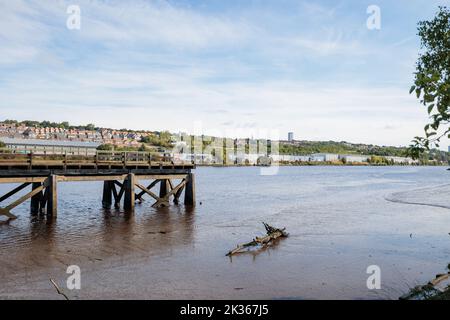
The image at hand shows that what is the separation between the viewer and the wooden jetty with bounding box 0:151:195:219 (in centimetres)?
2275

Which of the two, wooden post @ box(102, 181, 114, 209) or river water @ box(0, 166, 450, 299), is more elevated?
wooden post @ box(102, 181, 114, 209)

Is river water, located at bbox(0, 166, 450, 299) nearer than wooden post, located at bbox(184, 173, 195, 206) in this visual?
Yes

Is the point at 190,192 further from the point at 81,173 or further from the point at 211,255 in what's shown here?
the point at 211,255

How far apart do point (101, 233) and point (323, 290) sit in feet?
40.2

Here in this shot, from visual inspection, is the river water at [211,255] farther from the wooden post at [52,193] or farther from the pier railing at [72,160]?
the pier railing at [72,160]

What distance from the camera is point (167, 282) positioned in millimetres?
13094

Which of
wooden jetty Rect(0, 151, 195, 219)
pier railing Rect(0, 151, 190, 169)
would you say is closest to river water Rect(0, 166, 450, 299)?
wooden jetty Rect(0, 151, 195, 219)

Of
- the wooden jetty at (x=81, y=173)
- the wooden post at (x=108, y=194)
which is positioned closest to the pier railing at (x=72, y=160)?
the wooden jetty at (x=81, y=173)

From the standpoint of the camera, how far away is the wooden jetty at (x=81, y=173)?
22750 millimetres

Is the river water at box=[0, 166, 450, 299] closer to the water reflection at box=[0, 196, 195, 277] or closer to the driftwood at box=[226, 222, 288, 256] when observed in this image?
the water reflection at box=[0, 196, 195, 277]

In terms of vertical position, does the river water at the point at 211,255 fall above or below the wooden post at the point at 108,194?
below

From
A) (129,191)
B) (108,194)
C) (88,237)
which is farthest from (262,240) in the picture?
(108,194)
